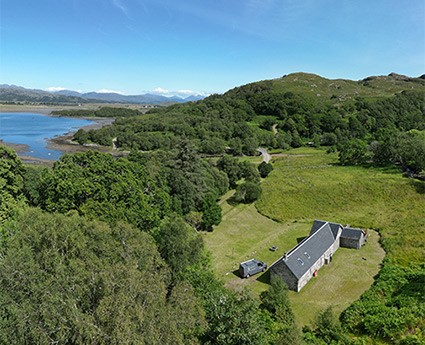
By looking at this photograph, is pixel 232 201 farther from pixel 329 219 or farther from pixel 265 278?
pixel 265 278

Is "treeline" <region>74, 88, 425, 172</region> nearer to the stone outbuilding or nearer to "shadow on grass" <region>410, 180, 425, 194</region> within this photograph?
"shadow on grass" <region>410, 180, 425, 194</region>

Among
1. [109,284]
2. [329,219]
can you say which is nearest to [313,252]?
[329,219]

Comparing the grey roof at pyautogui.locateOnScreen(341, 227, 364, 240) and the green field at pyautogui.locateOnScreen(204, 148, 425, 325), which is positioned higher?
the grey roof at pyautogui.locateOnScreen(341, 227, 364, 240)

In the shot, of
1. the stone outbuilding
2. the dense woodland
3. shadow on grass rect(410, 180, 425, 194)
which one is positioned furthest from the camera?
shadow on grass rect(410, 180, 425, 194)

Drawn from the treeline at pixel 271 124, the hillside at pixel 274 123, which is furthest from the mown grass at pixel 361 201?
the hillside at pixel 274 123

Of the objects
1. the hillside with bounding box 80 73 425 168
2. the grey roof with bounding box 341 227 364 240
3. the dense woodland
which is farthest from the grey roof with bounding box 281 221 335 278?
the hillside with bounding box 80 73 425 168
